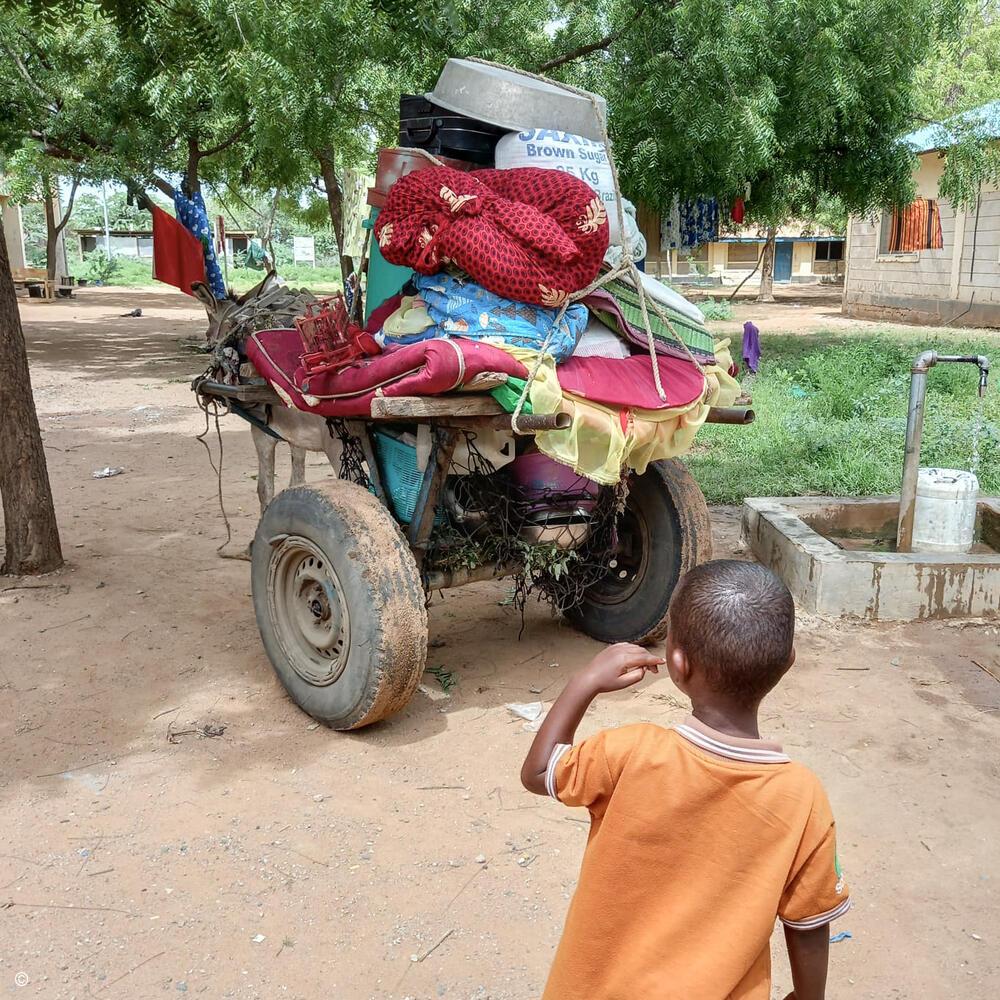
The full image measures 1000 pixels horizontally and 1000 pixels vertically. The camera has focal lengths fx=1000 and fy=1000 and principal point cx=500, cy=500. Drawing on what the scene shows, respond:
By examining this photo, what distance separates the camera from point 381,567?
10.8 ft

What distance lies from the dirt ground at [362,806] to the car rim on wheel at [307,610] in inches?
9.0

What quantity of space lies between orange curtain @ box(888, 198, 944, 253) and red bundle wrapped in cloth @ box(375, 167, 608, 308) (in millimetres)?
17231

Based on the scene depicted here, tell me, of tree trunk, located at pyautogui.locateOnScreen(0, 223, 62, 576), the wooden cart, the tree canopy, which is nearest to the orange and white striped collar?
the wooden cart

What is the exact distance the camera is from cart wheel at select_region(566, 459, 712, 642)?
401cm

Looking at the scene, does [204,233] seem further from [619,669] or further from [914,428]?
[619,669]

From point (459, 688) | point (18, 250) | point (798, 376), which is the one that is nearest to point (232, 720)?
point (459, 688)

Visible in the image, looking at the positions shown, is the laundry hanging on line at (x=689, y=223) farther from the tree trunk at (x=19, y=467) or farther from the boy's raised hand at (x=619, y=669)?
the boy's raised hand at (x=619, y=669)

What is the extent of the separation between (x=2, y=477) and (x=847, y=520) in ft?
14.9

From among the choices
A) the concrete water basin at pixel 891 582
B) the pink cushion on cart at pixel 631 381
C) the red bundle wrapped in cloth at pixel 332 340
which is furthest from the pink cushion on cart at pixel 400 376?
the concrete water basin at pixel 891 582

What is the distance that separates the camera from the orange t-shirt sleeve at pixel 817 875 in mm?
1418

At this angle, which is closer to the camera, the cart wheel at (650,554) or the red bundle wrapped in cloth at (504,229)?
the red bundle wrapped in cloth at (504,229)

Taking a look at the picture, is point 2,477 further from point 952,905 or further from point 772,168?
point 772,168

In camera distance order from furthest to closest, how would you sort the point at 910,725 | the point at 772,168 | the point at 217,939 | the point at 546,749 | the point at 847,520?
1. the point at 772,168
2. the point at 847,520
3. the point at 910,725
4. the point at 217,939
5. the point at 546,749

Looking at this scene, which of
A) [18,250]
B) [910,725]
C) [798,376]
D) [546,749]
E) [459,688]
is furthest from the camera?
[18,250]
